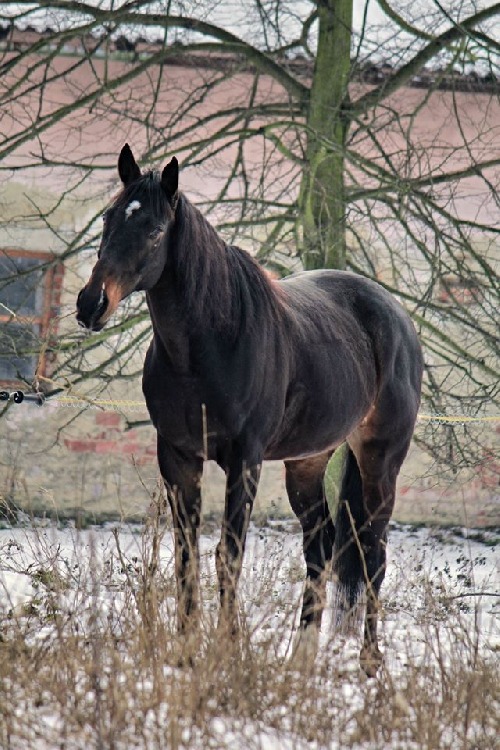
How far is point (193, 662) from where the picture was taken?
3312mm

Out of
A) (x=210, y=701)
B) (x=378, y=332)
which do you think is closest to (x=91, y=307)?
(x=210, y=701)

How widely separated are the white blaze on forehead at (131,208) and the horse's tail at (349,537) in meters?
1.98

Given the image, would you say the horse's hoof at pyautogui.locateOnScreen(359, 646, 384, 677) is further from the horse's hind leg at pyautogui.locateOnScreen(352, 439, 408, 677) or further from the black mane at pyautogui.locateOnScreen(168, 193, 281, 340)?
the black mane at pyautogui.locateOnScreen(168, 193, 281, 340)

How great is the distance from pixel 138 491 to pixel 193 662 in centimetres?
675

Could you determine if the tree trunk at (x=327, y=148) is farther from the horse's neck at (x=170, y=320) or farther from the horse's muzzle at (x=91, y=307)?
the horse's muzzle at (x=91, y=307)

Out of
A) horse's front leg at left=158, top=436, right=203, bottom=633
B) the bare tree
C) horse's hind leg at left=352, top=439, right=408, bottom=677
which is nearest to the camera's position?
horse's front leg at left=158, top=436, right=203, bottom=633

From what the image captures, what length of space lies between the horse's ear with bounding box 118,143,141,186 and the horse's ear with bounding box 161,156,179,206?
16 cm

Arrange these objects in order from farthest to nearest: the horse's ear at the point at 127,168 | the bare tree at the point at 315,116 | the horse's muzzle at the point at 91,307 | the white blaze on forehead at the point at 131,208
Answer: the bare tree at the point at 315,116 < the horse's ear at the point at 127,168 < the white blaze on forehead at the point at 131,208 < the horse's muzzle at the point at 91,307

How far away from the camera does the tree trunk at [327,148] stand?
727 centimetres

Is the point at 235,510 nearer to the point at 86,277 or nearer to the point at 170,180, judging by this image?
the point at 170,180

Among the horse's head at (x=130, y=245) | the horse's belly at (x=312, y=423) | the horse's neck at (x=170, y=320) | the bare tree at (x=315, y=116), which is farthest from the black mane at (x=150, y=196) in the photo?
the bare tree at (x=315, y=116)

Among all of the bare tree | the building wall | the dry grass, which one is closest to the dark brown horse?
the dry grass

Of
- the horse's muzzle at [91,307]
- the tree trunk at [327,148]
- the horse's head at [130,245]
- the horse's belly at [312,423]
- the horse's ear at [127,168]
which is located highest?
the tree trunk at [327,148]

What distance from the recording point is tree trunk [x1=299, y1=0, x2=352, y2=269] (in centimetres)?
727
